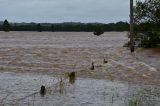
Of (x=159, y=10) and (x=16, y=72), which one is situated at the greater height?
(x=159, y=10)

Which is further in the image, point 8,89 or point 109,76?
point 109,76

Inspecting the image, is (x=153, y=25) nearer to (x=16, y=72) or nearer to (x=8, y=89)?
(x=16, y=72)

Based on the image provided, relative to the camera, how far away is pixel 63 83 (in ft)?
69.7

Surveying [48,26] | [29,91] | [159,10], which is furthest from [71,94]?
[48,26]

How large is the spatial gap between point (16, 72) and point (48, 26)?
137 m

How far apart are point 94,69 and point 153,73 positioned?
12.3ft

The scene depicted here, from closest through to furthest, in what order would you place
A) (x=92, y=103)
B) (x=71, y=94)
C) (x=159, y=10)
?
(x=92, y=103)
(x=71, y=94)
(x=159, y=10)

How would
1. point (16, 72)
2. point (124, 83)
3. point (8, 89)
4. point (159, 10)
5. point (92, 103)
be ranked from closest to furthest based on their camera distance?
point (92, 103)
point (8, 89)
point (124, 83)
point (16, 72)
point (159, 10)

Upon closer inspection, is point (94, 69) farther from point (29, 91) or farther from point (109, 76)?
point (29, 91)

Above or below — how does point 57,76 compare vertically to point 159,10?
below

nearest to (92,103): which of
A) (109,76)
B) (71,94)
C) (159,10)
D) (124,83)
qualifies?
(71,94)

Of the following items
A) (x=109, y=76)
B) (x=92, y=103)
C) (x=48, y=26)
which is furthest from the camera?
(x=48, y=26)

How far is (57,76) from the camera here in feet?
82.9

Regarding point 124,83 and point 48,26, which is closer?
point 124,83
